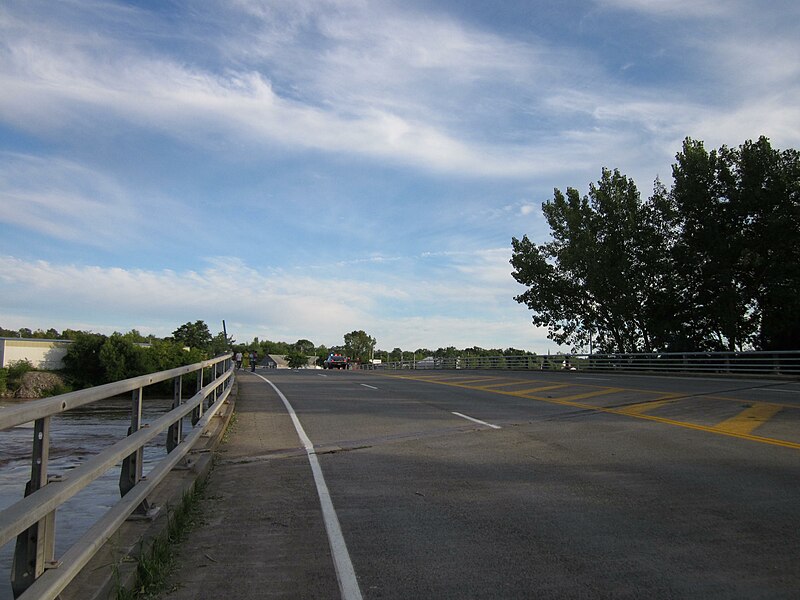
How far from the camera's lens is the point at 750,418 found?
498 inches

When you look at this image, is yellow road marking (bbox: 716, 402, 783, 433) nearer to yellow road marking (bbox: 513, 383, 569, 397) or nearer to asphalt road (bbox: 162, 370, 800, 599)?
asphalt road (bbox: 162, 370, 800, 599)

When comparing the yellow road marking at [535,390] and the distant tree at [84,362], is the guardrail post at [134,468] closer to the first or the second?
the yellow road marking at [535,390]

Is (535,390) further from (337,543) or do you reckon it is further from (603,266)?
(603,266)

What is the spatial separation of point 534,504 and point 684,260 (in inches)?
1469

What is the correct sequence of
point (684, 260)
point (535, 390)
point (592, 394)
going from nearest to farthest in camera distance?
point (592, 394)
point (535, 390)
point (684, 260)

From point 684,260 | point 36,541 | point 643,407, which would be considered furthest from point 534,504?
point 684,260

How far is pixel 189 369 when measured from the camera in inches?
337

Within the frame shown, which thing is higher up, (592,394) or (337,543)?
(592,394)

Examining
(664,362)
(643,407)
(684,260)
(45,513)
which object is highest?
(684,260)

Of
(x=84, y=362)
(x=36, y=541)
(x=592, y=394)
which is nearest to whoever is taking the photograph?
(x=36, y=541)

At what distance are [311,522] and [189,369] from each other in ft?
11.3

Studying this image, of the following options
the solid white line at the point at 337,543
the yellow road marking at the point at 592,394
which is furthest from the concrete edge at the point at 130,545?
the yellow road marking at the point at 592,394

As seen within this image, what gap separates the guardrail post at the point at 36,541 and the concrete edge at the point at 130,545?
0.46 m

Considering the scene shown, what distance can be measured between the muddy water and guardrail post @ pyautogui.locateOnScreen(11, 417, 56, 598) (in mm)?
516
